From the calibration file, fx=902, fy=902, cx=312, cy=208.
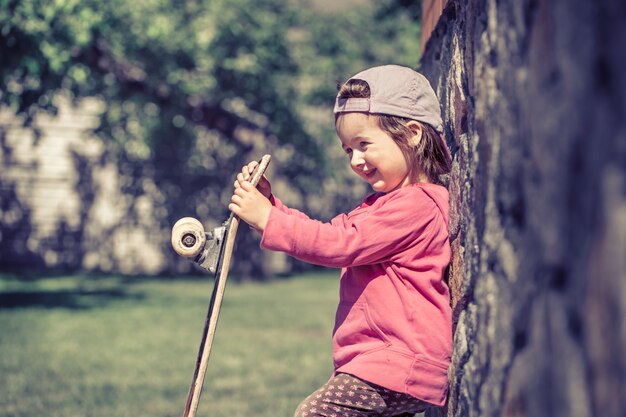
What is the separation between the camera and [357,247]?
2.59 metres

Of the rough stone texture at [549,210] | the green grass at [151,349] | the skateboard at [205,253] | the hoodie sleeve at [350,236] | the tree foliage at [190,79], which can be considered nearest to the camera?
the rough stone texture at [549,210]

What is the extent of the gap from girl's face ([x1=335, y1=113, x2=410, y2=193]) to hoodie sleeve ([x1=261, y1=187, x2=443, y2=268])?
0.13 m

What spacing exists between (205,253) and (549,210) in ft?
5.19

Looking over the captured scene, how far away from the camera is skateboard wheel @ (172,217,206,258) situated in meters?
2.75

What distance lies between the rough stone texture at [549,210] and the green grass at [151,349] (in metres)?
3.36

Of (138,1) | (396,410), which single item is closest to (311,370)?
(396,410)

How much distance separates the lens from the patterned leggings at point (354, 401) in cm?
265

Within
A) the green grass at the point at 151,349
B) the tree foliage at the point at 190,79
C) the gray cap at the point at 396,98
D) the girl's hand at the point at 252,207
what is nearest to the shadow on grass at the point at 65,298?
the green grass at the point at 151,349

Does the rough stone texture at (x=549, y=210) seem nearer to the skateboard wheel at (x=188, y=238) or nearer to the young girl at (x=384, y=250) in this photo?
the young girl at (x=384, y=250)

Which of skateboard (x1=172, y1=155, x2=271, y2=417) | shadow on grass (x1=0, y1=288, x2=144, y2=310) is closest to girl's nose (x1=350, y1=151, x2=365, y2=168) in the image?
skateboard (x1=172, y1=155, x2=271, y2=417)

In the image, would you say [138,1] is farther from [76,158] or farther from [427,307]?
[427,307]

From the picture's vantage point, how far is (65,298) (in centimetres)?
1077

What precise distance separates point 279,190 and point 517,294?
12.0 metres

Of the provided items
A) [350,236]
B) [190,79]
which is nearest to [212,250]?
[350,236]
